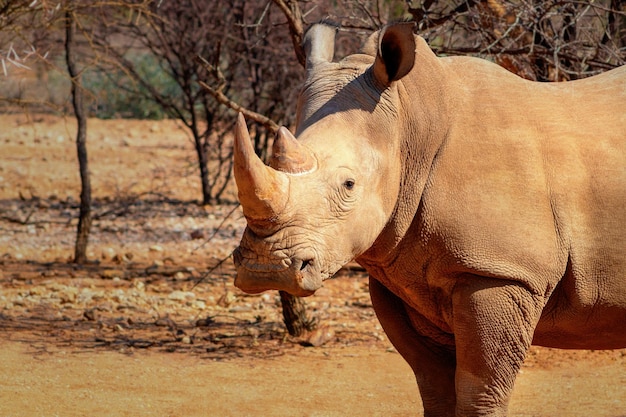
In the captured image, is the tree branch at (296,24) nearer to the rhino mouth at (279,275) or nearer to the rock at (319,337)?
the rock at (319,337)

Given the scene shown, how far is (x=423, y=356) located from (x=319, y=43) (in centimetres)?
156

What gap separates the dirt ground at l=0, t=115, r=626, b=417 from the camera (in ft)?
21.8

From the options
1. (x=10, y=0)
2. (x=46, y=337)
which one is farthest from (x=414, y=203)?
(x=10, y=0)

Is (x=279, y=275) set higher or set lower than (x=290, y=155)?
lower

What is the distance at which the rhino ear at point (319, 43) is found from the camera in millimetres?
4570

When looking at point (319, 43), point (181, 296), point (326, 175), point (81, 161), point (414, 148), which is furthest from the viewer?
point (81, 161)

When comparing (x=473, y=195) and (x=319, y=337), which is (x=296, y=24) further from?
(x=473, y=195)

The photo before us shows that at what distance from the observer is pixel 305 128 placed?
167 inches

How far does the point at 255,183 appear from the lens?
12.1 ft

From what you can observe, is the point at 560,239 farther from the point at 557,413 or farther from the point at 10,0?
the point at 10,0

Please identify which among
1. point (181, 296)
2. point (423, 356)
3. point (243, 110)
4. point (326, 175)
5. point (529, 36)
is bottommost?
point (181, 296)

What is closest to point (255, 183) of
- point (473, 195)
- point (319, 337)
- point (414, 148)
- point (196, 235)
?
point (414, 148)

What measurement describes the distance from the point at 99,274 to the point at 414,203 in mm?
7109

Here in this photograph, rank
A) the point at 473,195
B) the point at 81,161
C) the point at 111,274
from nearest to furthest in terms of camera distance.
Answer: the point at 473,195, the point at 111,274, the point at 81,161
